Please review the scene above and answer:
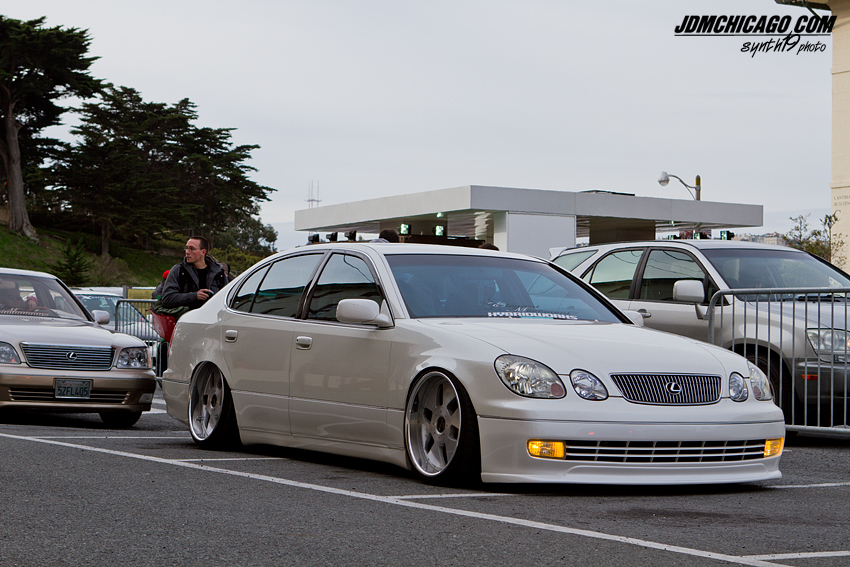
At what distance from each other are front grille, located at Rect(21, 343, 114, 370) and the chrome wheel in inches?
202

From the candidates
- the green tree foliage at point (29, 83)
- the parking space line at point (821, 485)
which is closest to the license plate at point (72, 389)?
the parking space line at point (821, 485)

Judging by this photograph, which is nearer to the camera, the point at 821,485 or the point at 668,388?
the point at 668,388

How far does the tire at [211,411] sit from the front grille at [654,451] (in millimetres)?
3071

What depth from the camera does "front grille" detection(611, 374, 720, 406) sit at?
593 cm

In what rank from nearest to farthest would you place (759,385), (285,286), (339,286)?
(759,385) < (339,286) < (285,286)

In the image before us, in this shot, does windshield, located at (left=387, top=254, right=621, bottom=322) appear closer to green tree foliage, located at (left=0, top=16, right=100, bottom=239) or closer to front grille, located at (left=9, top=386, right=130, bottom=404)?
front grille, located at (left=9, top=386, right=130, bottom=404)

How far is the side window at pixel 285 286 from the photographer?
7734mm

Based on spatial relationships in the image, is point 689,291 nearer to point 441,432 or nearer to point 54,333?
point 441,432

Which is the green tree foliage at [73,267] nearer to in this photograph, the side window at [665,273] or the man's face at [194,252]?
the man's face at [194,252]

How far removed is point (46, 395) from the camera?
1033 centimetres

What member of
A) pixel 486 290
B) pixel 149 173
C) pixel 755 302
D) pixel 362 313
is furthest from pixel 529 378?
pixel 149 173

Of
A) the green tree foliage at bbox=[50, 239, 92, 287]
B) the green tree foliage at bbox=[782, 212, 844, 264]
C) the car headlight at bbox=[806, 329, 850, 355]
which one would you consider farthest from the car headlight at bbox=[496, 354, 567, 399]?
the green tree foliage at bbox=[50, 239, 92, 287]

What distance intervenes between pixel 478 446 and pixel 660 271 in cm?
502

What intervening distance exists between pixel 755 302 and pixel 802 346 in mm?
596
